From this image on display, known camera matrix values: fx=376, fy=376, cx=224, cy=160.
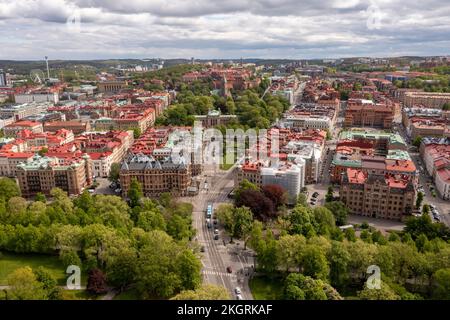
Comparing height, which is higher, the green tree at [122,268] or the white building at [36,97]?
the white building at [36,97]

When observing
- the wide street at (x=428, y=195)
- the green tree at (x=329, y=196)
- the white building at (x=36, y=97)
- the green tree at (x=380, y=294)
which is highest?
the white building at (x=36, y=97)

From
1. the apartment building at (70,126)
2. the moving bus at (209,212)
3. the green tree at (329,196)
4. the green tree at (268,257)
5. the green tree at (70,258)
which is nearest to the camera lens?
the green tree at (268,257)

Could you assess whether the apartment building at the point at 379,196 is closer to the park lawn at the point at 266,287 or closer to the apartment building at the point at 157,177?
the park lawn at the point at 266,287


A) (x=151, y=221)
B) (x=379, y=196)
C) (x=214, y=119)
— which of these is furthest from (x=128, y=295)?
(x=214, y=119)

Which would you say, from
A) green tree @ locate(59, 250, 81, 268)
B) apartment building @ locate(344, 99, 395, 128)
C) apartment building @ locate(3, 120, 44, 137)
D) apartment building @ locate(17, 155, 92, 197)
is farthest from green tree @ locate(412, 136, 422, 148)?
apartment building @ locate(3, 120, 44, 137)

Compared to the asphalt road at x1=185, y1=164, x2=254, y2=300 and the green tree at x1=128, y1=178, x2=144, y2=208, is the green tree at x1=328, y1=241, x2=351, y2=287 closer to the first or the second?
the asphalt road at x1=185, y1=164, x2=254, y2=300

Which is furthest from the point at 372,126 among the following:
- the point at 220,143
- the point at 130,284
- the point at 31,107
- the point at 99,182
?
the point at 31,107

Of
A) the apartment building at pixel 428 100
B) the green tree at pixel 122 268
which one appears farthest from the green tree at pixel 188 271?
the apartment building at pixel 428 100

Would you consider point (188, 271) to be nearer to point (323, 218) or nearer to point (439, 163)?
point (323, 218)
